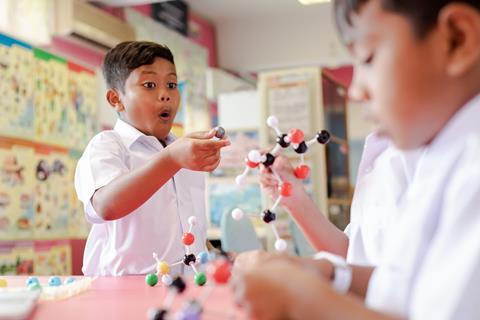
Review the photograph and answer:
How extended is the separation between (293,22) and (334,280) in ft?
21.4

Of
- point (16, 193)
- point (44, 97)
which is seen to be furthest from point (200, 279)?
point (44, 97)

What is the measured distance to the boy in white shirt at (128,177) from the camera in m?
1.58

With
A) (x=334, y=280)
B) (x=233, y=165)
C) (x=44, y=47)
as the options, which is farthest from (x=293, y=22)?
(x=334, y=280)

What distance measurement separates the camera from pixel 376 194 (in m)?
1.00

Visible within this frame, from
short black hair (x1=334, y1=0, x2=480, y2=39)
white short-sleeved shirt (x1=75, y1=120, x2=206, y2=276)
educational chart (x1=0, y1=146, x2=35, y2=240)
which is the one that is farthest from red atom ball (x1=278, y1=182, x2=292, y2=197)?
educational chart (x1=0, y1=146, x2=35, y2=240)

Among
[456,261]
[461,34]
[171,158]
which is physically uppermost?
[461,34]

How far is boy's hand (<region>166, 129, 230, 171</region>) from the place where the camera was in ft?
4.33

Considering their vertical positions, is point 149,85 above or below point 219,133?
above

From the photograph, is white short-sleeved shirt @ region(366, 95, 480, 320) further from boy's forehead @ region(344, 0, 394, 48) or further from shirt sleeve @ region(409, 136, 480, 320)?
boy's forehead @ region(344, 0, 394, 48)

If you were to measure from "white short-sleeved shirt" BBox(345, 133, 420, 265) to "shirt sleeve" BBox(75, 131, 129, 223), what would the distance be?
0.72m

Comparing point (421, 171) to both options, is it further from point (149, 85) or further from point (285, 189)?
point (149, 85)

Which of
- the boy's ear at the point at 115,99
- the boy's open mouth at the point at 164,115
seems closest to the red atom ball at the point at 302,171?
the boy's open mouth at the point at 164,115

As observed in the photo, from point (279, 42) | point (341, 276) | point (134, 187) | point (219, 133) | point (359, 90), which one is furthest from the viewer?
point (279, 42)

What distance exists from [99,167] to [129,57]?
0.35 metres
